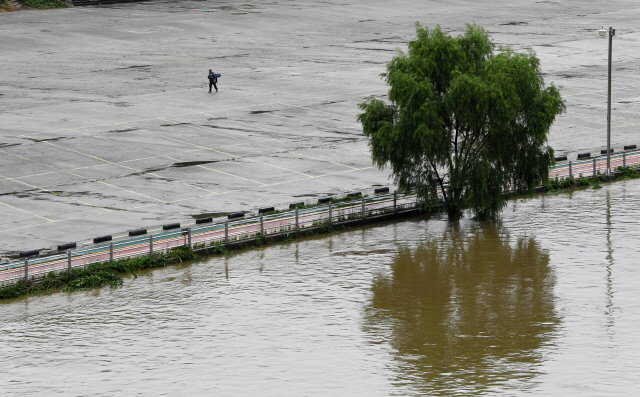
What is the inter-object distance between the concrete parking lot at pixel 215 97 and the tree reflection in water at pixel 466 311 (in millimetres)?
8816

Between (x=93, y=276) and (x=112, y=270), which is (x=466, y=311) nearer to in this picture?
(x=112, y=270)

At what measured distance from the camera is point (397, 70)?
132 ft

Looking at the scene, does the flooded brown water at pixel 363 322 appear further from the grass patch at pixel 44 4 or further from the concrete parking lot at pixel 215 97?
the grass patch at pixel 44 4

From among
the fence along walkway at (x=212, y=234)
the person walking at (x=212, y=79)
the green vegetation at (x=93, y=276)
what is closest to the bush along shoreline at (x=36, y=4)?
the person walking at (x=212, y=79)

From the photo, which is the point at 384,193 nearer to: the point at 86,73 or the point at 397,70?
the point at 397,70

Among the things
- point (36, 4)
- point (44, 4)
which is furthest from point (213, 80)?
point (36, 4)

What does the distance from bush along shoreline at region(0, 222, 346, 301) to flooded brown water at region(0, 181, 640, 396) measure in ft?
1.49

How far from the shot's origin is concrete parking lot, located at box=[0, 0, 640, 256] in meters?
45.2

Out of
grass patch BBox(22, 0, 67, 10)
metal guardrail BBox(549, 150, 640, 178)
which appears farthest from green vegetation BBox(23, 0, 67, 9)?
metal guardrail BBox(549, 150, 640, 178)

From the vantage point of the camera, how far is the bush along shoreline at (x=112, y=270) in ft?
109

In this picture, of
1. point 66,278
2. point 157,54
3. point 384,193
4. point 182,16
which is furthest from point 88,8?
point 66,278

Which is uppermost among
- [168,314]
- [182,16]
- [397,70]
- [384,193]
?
[182,16]

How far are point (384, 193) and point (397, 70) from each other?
6.80 metres

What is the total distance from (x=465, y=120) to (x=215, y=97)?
1161 inches
